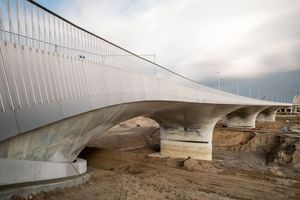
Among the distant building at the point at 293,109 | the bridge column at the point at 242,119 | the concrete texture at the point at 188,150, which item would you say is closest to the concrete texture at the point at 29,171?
the concrete texture at the point at 188,150

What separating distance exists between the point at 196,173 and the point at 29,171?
43.3 ft

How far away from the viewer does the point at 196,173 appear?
17594mm

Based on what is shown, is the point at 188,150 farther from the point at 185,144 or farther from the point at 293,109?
the point at 293,109

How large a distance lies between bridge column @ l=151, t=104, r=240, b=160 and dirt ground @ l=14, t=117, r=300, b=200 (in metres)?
2.12

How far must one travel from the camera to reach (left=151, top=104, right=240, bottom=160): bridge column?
2403cm

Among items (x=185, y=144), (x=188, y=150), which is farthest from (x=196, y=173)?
(x=185, y=144)

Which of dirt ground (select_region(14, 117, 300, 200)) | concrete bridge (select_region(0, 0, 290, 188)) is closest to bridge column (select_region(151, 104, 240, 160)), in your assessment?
dirt ground (select_region(14, 117, 300, 200))

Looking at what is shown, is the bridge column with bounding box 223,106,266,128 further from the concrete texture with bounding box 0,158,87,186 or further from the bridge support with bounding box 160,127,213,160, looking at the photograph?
the concrete texture with bounding box 0,158,87,186

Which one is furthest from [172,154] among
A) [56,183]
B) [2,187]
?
[2,187]

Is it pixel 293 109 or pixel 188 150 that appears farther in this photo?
pixel 293 109

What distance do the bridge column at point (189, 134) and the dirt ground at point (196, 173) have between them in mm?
2116

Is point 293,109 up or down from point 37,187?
down

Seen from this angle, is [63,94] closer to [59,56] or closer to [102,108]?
[59,56]

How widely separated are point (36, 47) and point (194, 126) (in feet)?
68.1
